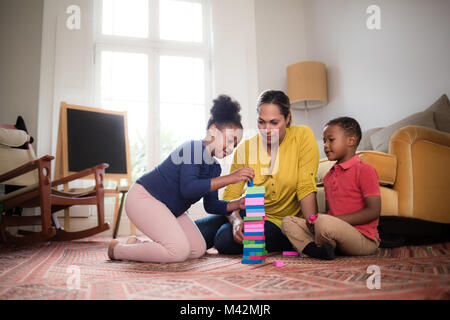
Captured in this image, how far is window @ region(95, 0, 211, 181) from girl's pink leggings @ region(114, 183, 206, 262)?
2487 millimetres

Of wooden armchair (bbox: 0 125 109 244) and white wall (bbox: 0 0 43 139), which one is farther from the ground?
white wall (bbox: 0 0 43 139)

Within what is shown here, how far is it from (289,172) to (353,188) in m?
0.29

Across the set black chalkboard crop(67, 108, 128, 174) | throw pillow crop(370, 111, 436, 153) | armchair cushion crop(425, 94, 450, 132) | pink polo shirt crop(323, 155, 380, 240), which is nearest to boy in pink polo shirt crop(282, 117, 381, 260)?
pink polo shirt crop(323, 155, 380, 240)

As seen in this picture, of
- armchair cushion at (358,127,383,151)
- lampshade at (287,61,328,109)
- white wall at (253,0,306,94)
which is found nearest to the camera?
armchair cushion at (358,127,383,151)

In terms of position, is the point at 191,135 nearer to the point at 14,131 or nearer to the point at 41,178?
the point at 14,131

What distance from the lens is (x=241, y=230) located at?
1454mm

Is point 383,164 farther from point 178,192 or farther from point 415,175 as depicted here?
point 178,192

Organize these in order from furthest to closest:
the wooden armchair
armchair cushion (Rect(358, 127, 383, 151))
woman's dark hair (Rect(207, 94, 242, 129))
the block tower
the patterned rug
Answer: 1. armchair cushion (Rect(358, 127, 383, 151))
2. the wooden armchair
3. woman's dark hair (Rect(207, 94, 242, 129))
4. the block tower
5. the patterned rug

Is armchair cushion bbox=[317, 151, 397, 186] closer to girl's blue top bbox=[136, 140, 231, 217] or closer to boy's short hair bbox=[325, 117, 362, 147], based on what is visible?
boy's short hair bbox=[325, 117, 362, 147]

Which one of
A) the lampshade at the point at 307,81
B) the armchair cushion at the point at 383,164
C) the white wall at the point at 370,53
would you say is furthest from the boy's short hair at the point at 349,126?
the lampshade at the point at 307,81

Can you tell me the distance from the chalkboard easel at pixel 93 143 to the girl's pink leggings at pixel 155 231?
1812mm

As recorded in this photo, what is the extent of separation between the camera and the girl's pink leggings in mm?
1421

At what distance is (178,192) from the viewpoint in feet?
4.87
